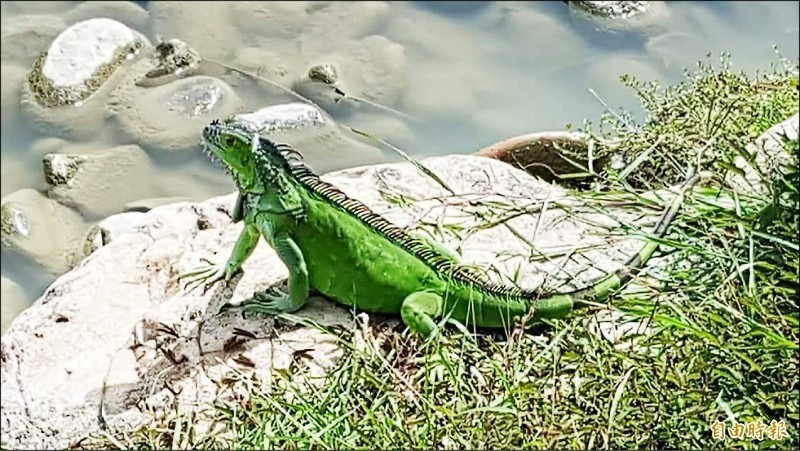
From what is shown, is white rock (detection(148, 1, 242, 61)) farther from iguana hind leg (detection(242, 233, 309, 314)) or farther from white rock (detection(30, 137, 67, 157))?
iguana hind leg (detection(242, 233, 309, 314))

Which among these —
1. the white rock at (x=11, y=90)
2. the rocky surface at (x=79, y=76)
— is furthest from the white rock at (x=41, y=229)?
the white rock at (x=11, y=90)

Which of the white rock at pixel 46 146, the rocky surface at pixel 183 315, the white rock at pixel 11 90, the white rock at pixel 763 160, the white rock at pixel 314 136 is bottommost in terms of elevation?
the white rock at pixel 46 146

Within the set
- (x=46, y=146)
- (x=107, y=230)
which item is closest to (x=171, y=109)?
(x=46, y=146)

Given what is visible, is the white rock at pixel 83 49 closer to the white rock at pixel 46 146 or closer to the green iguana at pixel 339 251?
the white rock at pixel 46 146

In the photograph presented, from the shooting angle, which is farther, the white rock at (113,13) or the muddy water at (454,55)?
the white rock at (113,13)

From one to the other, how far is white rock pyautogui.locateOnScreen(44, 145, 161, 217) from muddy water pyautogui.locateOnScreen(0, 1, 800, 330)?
0.06 metres

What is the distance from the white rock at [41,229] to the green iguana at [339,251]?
7.15 ft

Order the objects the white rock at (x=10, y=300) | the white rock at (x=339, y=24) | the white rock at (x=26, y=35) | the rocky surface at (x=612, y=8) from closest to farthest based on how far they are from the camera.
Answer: the white rock at (x=10, y=300) < the white rock at (x=26, y=35) < the white rock at (x=339, y=24) < the rocky surface at (x=612, y=8)

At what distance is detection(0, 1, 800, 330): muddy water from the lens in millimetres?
5281

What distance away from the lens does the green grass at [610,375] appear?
7.39ft

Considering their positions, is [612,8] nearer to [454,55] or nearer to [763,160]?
[454,55]

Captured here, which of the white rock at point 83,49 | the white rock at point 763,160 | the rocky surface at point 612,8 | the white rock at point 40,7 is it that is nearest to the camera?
the white rock at point 763,160

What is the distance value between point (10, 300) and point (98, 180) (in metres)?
0.75

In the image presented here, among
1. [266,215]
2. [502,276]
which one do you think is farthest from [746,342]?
[266,215]
